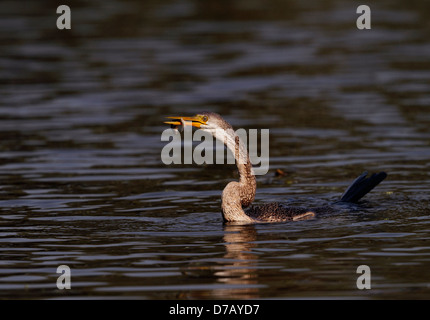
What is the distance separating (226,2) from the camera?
38.4 m

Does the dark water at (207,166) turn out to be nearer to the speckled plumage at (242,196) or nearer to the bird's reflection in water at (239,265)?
the bird's reflection in water at (239,265)

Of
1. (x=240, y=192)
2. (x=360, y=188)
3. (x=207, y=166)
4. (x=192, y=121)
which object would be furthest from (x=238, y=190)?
(x=207, y=166)

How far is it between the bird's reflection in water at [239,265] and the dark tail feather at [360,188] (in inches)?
67.5

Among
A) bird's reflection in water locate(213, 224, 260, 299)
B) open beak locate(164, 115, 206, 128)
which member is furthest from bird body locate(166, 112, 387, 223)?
bird's reflection in water locate(213, 224, 260, 299)

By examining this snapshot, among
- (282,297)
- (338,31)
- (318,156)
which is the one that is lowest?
(282,297)

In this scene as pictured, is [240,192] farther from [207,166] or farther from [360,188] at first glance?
[207,166]

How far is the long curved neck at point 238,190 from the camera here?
471 inches

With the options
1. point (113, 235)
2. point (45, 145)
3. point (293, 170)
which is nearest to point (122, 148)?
point (45, 145)

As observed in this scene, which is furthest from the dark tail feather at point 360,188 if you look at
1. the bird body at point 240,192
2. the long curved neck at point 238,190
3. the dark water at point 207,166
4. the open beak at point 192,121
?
the open beak at point 192,121

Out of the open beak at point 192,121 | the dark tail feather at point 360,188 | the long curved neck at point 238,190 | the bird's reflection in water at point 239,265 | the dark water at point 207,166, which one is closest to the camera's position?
the bird's reflection in water at point 239,265

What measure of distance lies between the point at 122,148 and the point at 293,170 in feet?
11.9

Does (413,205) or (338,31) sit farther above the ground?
(338,31)

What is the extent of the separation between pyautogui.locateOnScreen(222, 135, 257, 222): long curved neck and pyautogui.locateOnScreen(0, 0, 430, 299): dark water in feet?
0.80

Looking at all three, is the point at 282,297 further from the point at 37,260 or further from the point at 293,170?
the point at 293,170
